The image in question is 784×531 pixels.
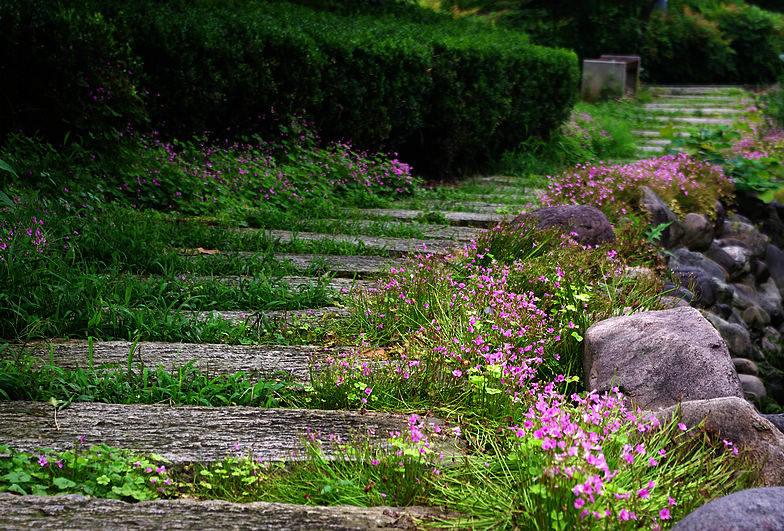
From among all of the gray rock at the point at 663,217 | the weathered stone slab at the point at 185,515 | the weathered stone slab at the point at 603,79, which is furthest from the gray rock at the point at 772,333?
the weathered stone slab at the point at 603,79

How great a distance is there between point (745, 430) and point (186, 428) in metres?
2.03

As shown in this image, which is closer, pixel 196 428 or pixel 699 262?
pixel 196 428

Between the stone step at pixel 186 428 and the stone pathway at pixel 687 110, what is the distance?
361 inches

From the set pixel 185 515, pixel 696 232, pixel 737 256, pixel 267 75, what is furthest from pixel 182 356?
pixel 737 256

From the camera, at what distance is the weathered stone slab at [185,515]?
86.8 inches

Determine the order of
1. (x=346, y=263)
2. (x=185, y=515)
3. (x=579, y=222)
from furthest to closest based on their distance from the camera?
(x=579, y=222), (x=346, y=263), (x=185, y=515)

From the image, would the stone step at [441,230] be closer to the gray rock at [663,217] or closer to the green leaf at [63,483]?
the gray rock at [663,217]

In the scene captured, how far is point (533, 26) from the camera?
1859 centimetres

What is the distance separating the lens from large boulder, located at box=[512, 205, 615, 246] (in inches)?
208

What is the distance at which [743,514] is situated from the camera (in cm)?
198

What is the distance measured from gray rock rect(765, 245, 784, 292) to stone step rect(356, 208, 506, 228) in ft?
13.4

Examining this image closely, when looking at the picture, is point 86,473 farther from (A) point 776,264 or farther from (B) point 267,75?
(A) point 776,264

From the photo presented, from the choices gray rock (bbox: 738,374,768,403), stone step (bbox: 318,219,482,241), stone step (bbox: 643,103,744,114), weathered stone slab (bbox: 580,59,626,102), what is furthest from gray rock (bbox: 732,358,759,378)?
weathered stone slab (bbox: 580,59,626,102)

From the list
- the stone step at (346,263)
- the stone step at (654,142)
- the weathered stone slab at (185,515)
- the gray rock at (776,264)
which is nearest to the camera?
the weathered stone slab at (185,515)
